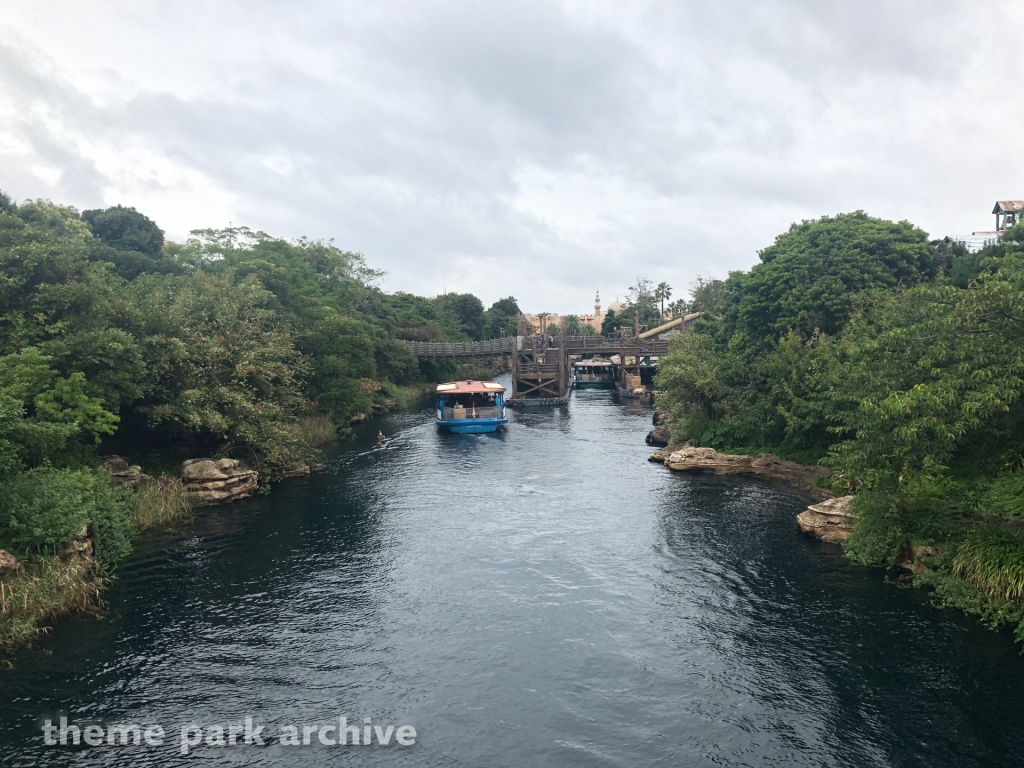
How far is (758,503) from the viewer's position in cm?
3094

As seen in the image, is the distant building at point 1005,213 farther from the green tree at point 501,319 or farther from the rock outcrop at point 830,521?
the green tree at point 501,319

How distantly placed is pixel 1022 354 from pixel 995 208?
53.0 meters

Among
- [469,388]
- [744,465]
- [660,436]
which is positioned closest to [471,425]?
[469,388]

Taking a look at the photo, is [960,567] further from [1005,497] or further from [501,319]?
[501,319]

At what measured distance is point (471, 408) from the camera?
184ft

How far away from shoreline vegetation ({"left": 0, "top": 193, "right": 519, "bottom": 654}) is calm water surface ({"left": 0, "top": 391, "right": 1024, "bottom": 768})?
6.24ft

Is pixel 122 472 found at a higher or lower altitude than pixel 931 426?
lower

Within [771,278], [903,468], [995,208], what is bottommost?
[903,468]

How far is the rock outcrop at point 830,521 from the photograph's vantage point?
25250 millimetres

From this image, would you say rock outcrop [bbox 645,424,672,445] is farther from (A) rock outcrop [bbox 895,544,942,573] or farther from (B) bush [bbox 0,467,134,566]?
(B) bush [bbox 0,467,134,566]

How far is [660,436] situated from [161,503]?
32.2 m

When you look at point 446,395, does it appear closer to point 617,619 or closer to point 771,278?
point 771,278

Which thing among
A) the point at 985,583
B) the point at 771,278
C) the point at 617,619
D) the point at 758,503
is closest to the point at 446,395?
the point at 771,278

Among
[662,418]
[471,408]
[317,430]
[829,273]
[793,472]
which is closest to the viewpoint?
[793,472]
